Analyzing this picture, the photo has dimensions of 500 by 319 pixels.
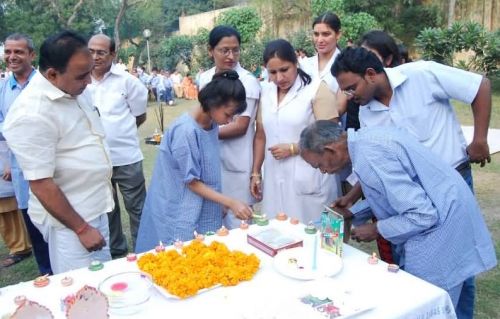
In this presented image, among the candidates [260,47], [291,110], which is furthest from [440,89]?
[260,47]

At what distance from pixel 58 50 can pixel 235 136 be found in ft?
4.39

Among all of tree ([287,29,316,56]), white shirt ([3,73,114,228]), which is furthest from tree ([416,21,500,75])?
white shirt ([3,73,114,228])

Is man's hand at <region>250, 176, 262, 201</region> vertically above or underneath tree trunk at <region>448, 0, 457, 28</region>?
underneath

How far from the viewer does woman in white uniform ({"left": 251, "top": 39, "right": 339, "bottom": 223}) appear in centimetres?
286

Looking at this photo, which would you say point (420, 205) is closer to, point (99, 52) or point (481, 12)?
point (99, 52)

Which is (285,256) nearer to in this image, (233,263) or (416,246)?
(233,263)

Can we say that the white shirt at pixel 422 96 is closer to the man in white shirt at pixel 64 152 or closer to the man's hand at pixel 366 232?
the man's hand at pixel 366 232

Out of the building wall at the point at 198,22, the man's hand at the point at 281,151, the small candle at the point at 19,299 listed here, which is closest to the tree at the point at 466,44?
the man's hand at the point at 281,151

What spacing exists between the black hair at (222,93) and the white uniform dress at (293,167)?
62 cm

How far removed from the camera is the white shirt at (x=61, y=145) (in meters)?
1.93

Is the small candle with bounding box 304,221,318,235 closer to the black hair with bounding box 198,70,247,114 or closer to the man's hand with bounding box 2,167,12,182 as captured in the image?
the black hair with bounding box 198,70,247,114

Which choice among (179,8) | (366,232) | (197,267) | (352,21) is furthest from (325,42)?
(179,8)

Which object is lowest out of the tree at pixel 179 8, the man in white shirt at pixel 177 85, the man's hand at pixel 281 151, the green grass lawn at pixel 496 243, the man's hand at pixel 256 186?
the man in white shirt at pixel 177 85

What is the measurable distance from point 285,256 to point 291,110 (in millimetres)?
1164
